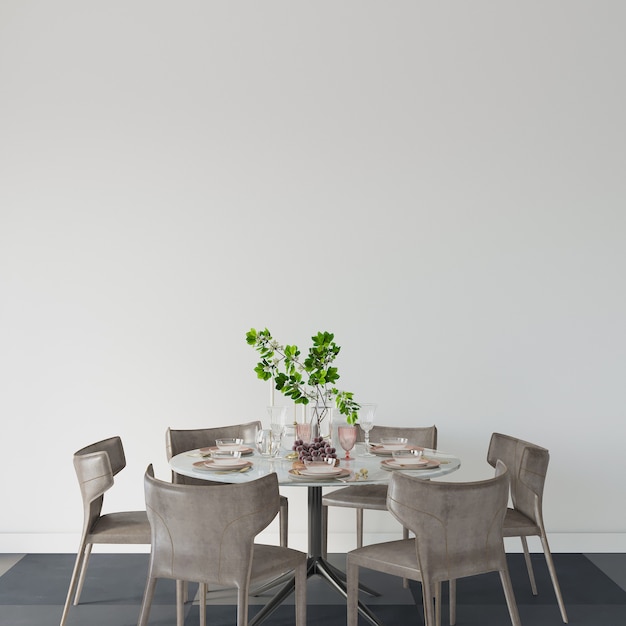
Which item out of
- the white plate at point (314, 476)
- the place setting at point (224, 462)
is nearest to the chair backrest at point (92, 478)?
the place setting at point (224, 462)

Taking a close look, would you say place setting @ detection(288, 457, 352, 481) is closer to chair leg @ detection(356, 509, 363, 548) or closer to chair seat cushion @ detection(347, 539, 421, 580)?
chair seat cushion @ detection(347, 539, 421, 580)

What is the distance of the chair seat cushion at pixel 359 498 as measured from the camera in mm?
3732

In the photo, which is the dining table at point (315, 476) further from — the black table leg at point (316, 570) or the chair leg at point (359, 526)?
the chair leg at point (359, 526)

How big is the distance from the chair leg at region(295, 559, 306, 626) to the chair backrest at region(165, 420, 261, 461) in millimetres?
1222

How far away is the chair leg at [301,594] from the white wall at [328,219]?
5.78ft

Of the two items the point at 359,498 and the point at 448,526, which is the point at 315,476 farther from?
the point at 359,498

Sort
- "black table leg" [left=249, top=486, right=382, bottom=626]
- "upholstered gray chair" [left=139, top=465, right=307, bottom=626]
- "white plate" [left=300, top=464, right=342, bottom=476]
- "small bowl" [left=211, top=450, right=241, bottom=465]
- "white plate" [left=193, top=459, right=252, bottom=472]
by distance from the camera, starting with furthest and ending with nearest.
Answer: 1. "black table leg" [left=249, top=486, right=382, bottom=626]
2. "small bowl" [left=211, top=450, right=241, bottom=465]
3. "white plate" [left=193, top=459, right=252, bottom=472]
4. "white plate" [left=300, top=464, right=342, bottom=476]
5. "upholstered gray chair" [left=139, top=465, right=307, bottom=626]

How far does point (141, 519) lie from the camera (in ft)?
11.5

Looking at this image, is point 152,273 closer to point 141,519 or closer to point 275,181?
point 275,181

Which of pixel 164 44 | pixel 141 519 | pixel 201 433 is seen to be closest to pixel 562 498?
pixel 201 433

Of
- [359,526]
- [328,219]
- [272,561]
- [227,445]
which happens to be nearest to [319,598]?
[359,526]

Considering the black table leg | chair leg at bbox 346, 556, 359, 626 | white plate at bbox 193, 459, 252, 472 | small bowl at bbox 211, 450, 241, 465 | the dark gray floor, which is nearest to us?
chair leg at bbox 346, 556, 359, 626

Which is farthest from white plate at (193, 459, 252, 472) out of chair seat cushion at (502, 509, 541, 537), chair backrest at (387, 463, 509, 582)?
chair seat cushion at (502, 509, 541, 537)

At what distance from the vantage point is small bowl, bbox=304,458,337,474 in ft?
10.0
